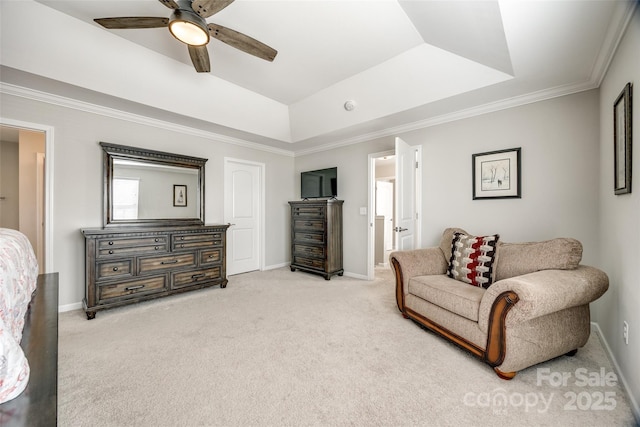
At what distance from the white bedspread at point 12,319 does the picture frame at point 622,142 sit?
3075mm

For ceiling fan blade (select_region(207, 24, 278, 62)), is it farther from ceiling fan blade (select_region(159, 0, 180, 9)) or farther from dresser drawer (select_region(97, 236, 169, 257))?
dresser drawer (select_region(97, 236, 169, 257))

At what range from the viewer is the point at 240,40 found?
212 centimetres

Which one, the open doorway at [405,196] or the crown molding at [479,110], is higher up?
the crown molding at [479,110]

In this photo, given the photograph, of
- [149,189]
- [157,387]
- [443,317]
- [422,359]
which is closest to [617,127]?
[443,317]

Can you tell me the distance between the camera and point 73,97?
9.32 ft

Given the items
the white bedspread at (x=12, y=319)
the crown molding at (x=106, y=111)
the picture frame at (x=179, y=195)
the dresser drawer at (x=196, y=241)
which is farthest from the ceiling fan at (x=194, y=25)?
the dresser drawer at (x=196, y=241)

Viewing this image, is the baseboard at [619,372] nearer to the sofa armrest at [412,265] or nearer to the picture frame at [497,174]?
the sofa armrest at [412,265]

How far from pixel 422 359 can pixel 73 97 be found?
170 inches

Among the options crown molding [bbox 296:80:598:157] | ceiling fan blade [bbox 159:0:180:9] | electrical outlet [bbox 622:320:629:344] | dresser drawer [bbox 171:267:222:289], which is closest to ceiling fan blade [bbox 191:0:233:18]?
ceiling fan blade [bbox 159:0:180:9]

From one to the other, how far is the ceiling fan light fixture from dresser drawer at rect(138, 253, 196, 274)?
2386 mm

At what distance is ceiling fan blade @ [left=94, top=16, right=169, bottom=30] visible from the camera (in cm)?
188

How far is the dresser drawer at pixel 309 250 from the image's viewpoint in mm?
4336

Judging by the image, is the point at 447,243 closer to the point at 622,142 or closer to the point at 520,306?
the point at 520,306

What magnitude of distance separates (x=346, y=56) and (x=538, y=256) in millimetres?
2631
